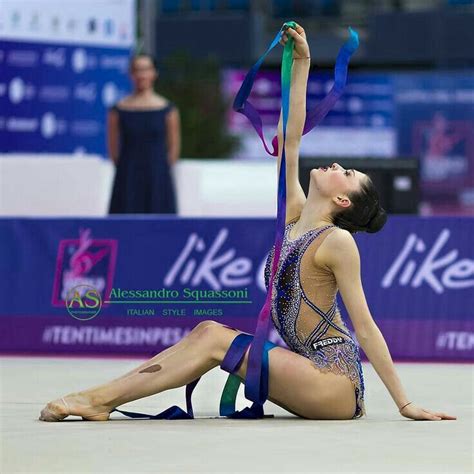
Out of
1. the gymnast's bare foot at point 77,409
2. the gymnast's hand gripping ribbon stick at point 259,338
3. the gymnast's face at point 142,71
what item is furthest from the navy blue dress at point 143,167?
the gymnast's bare foot at point 77,409

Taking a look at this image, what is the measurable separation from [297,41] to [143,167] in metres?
6.95

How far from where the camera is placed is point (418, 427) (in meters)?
6.51

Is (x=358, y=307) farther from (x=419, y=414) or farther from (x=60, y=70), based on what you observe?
(x=60, y=70)

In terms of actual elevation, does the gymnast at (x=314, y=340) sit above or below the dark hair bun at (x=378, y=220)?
below

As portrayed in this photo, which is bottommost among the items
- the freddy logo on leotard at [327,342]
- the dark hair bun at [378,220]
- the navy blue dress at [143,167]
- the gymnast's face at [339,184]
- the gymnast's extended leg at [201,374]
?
the navy blue dress at [143,167]

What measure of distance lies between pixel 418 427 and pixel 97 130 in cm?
1066

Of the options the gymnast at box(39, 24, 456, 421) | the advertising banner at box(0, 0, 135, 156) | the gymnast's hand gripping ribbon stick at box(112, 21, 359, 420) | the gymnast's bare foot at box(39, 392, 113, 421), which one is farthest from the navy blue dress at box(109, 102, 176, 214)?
the gymnast's bare foot at box(39, 392, 113, 421)

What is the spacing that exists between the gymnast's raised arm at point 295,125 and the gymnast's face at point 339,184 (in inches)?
10.4

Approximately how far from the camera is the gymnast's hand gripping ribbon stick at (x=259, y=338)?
6.50 meters

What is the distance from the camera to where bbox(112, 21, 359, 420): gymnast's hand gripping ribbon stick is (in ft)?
21.3

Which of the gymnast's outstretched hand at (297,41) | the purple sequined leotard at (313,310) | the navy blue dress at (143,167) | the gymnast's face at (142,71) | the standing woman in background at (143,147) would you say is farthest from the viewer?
the navy blue dress at (143,167)

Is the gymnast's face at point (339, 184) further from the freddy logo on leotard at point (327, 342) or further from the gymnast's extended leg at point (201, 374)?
the gymnast's extended leg at point (201, 374)

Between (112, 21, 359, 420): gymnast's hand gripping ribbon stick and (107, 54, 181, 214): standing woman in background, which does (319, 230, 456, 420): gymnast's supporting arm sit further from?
(107, 54, 181, 214): standing woman in background

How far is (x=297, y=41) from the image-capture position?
6934 mm
